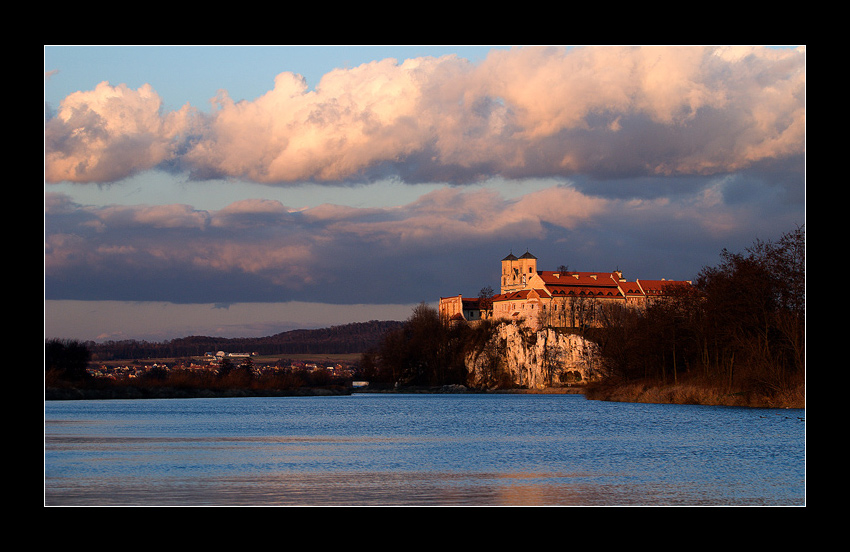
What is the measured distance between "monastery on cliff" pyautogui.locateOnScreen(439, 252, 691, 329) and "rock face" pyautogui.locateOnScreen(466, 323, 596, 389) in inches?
359

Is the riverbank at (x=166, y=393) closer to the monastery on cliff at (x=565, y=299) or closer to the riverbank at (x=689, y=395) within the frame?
the monastery on cliff at (x=565, y=299)

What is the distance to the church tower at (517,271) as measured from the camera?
579 feet

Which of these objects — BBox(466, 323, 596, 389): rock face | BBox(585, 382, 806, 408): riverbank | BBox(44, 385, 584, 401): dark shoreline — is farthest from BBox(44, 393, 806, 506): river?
BBox(466, 323, 596, 389): rock face

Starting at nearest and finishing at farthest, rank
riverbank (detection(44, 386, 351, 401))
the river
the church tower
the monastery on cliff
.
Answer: the river, riverbank (detection(44, 386, 351, 401)), the monastery on cliff, the church tower

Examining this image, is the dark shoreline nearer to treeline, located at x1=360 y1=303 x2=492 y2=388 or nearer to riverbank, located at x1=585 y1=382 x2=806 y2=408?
treeline, located at x1=360 y1=303 x2=492 y2=388

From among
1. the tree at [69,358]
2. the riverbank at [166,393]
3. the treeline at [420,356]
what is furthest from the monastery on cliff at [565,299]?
the tree at [69,358]

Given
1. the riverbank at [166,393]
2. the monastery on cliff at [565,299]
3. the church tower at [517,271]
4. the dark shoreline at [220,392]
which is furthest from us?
the church tower at [517,271]

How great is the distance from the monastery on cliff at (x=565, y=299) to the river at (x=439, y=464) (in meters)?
98.0

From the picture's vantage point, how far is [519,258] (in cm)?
18000

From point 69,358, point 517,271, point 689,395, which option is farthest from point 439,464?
point 517,271

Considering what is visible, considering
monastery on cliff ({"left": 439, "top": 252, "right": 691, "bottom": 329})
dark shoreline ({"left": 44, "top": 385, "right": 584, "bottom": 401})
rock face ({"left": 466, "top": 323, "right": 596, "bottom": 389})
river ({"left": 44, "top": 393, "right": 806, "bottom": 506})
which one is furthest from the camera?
monastery on cliff ({"left": 439, "top": 252, "right": 691, "bottom": 329})

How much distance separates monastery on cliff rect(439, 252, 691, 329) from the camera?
144750mm
